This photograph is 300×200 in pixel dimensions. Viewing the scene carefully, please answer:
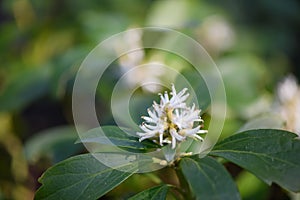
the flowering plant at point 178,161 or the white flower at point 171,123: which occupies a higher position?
the white flower at point 171,123

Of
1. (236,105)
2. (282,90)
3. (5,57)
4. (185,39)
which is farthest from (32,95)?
(282,90)

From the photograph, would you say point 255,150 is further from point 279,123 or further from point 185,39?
point 185,39

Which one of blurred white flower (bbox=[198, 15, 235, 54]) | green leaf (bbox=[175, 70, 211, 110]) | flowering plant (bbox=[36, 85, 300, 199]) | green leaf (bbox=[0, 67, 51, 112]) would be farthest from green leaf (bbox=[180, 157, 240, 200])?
blurred white flower (bbox=[198, 15, 235, 54])

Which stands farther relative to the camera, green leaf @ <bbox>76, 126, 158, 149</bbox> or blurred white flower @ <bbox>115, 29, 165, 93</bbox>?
blurred white flower @ <bbox>115, 29, 165, 93</bbox>

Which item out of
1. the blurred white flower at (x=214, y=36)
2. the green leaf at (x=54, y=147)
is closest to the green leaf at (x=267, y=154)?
the green leaf at (x=54, y=147)

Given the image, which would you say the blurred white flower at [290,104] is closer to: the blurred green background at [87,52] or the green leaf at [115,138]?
the blurred green background at [87,52]

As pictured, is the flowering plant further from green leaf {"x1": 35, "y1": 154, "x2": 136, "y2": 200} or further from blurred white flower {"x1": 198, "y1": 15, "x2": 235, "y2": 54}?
blurred white flower {"x1": 198, "y1": 15, "x2": 235, "y2": 54}

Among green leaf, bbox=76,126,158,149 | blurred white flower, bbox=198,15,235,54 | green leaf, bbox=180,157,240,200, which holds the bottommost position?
green leaf, bbox=180,157,240,200

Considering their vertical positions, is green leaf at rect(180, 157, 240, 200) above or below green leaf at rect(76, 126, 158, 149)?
below
